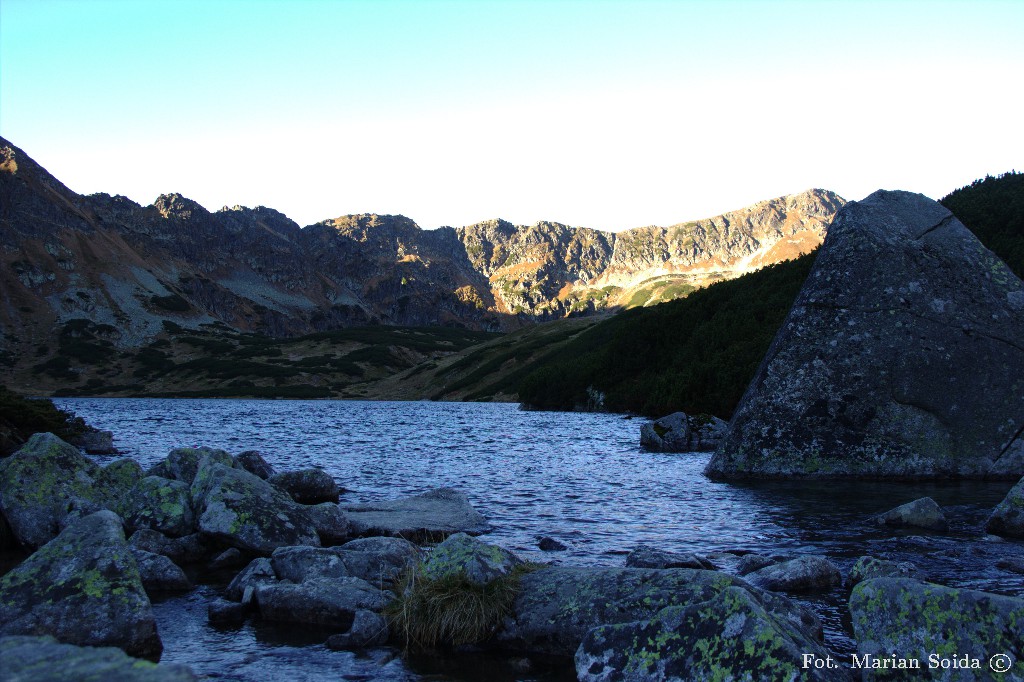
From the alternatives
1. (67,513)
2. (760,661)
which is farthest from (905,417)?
(67,513)

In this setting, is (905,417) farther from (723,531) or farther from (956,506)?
(723,531)

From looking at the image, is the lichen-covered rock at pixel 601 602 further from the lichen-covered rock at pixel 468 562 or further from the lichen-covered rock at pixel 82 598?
the lichen-covered rock at pixel 82 598

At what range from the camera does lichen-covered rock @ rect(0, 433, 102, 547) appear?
1656cm

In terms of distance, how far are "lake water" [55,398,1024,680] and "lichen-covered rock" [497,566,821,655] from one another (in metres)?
0.65

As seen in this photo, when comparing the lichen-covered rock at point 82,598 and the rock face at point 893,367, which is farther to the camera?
the rock face at point 893,367

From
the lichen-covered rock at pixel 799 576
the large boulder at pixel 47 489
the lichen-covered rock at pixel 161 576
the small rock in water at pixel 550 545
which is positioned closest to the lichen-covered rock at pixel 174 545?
the lichen-covered rock at pixel 161 576

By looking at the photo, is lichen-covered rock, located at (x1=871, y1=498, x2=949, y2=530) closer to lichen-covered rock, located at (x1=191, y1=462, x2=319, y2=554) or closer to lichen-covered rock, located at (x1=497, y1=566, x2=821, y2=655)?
lichen-covered rock, located at (x1=497, y1=566, x2=821, y2=655)

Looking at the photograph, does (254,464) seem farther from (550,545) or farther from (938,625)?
(938,625)

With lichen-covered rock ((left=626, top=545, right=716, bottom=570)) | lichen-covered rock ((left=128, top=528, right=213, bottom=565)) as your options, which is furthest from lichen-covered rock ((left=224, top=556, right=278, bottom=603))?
lichen-covered rock ((left=626, top=545, right=716, bottom=570))

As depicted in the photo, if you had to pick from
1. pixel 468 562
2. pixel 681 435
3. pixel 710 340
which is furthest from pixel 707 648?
pixel 710 340

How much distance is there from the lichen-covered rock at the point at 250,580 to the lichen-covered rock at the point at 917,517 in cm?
1472

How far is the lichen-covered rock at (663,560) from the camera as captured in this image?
13322mm

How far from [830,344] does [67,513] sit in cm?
2510

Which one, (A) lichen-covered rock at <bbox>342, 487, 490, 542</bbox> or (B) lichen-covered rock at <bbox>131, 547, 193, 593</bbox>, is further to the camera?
(A) lichen-covered rock at <bbox>342, 487, 490, 542</bbox>
